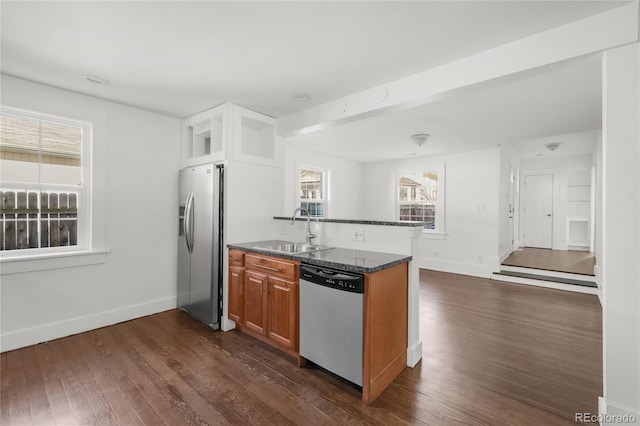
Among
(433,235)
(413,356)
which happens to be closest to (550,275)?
(433,235)

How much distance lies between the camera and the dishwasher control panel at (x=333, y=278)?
203 cm

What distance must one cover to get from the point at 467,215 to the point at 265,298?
4.85m

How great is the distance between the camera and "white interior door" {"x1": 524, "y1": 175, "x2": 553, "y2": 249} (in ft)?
26.2

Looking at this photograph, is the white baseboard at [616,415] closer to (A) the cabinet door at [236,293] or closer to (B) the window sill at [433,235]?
(A) the cabinet door at [236,293]

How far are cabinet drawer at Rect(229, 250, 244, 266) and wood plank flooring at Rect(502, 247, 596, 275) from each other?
5333 millimetres

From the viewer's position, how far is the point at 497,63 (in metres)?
2.16

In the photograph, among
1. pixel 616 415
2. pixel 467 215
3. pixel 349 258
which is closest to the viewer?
pixel 616 415

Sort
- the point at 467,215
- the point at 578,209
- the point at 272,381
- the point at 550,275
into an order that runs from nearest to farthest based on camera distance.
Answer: the point at 272,381
the point at 550,275
the point at 467,215
the point at 578,209

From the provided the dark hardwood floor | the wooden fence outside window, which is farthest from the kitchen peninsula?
the wooden fence outside window

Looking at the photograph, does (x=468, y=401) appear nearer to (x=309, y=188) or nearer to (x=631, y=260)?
(x=631, y=260)

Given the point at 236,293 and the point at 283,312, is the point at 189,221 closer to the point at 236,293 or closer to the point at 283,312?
the point at 236,293

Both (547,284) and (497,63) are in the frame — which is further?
(547,284)

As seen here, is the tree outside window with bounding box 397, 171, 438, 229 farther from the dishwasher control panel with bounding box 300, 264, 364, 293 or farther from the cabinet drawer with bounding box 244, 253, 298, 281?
the dishwasher control panel with bounding box 300, 264, 364, 293

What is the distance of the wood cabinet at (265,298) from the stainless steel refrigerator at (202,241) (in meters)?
0.21
